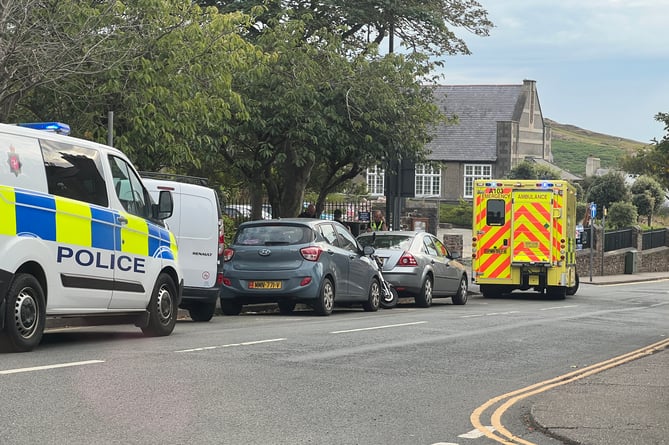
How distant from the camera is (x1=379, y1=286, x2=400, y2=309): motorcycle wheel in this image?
2130 centimetres

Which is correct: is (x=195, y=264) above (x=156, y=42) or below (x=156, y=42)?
below

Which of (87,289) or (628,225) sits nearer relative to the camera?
(87,289)

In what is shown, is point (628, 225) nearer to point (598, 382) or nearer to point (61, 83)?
point (61, 83)

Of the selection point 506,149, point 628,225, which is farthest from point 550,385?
point 506,149

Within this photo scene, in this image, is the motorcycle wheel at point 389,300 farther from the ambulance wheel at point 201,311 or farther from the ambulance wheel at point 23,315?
the ambulance wheel at point 23,315

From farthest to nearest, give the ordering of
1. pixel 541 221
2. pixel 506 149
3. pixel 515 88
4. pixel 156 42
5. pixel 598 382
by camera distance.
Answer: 1. pixel 515 88
2. pixel 506 149
3. pixel 541 221
4. pixel 156 42
5. pixel 598 382

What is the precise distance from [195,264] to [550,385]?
703cm

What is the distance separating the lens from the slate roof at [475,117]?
276 feet

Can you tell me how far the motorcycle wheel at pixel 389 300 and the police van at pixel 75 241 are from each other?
8.18m

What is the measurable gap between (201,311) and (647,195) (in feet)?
190

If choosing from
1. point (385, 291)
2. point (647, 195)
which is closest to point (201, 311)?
point (385, 291)

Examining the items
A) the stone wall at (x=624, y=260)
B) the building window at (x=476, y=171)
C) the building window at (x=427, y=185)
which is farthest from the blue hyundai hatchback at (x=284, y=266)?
the building window at (x=427, y=185)

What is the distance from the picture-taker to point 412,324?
16266 millimetres

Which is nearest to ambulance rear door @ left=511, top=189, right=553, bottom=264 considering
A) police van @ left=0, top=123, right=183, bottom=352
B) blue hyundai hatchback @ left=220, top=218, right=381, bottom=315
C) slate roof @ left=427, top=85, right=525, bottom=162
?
blue hyundai hatchback @ left=220, top=218, right=381, bottom=315
